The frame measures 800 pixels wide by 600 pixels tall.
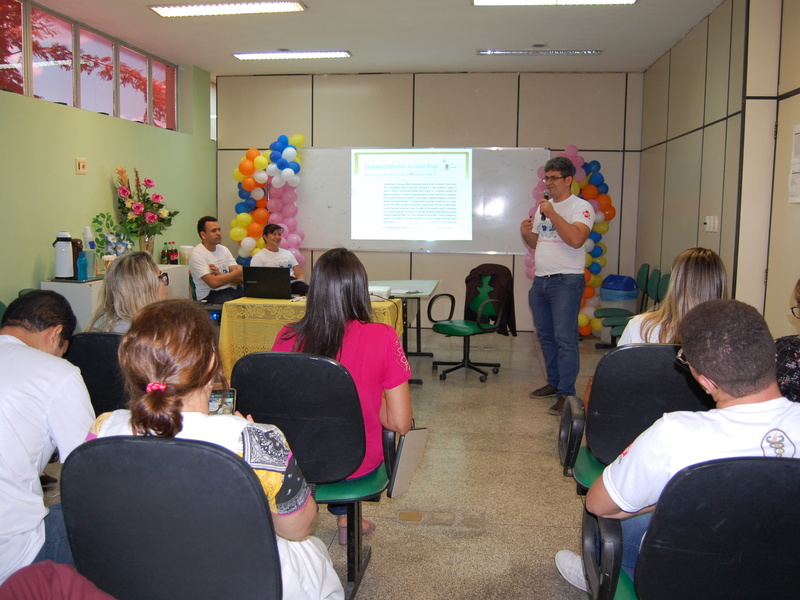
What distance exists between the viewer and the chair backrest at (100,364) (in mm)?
2197

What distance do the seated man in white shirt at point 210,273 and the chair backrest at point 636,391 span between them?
387cm

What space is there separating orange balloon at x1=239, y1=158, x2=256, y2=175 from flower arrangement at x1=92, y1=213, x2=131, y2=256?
1.72m

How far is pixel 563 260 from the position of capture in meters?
4.29

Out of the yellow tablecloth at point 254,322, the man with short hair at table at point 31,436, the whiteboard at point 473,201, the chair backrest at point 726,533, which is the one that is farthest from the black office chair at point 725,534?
the whiteboard at point 473,201

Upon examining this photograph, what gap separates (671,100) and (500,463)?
4060 millimetres

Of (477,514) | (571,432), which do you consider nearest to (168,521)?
(571,432)

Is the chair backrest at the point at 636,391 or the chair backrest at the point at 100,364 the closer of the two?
the chair backrest at the point at 636,391

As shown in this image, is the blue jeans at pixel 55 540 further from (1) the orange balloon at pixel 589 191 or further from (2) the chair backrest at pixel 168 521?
(1) the orange balloon at pixel 589 191

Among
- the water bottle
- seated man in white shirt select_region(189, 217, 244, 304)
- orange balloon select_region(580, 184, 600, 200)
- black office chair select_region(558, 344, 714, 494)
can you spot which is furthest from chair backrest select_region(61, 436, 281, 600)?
orange balloon select_region(580, 184, 600, 200)

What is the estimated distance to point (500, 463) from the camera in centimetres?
350

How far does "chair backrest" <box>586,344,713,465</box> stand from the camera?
198cm

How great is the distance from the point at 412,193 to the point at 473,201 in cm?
67

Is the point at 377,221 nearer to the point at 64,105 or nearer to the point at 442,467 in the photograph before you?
the point at 64,105

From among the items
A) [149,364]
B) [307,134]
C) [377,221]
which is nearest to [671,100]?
[377,221]
